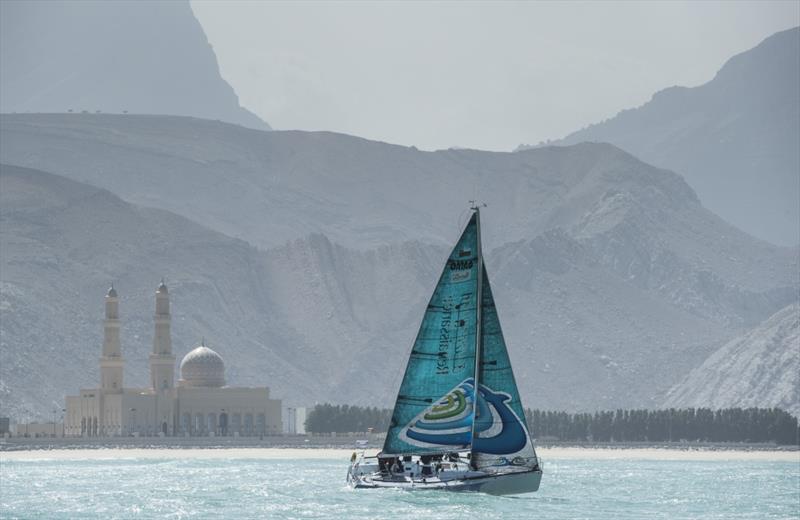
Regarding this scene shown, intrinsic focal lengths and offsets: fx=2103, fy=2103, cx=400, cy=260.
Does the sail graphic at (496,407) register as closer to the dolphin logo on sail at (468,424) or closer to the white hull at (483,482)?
the dolphin logo on sail at (468,424)

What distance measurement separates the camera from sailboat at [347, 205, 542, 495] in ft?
325

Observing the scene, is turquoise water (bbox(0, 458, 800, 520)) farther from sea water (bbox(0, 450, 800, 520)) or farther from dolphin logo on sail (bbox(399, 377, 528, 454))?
dolphin logo on sail (bbox(399, 377, 528, 454))

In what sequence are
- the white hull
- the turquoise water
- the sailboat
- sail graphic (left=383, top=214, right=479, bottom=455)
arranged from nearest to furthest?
sail graphic (left=383, top=214, right=479, bottom=455), the sailboat, the white hull, the turquoise water

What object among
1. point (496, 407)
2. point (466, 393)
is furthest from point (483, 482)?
point (466, 393)

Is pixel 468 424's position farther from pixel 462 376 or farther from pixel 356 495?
pixel 356 495

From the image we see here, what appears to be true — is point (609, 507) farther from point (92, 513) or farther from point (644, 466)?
point (644, 466)

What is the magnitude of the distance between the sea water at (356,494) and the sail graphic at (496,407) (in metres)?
2.57

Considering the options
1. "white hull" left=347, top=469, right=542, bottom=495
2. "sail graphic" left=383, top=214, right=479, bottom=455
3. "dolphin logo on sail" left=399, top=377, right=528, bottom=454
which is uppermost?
"sail graphic" left=383, top=214, right=479, bottom=455

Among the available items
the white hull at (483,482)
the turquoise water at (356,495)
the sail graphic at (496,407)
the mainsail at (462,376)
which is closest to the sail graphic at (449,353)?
the mainsail at (462,376)

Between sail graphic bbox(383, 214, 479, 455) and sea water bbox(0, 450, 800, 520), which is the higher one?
sail graphic bbox(383, 214, 479, 455)

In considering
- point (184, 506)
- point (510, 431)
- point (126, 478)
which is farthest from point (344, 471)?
point (510, 431)

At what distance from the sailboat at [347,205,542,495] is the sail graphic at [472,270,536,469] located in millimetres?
47

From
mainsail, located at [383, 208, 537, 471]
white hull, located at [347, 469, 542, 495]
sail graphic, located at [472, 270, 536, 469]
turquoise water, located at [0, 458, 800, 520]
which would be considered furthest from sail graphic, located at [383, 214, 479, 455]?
turquoise water, located at [0, 458, 800, 520]

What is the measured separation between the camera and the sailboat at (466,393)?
98.9m
